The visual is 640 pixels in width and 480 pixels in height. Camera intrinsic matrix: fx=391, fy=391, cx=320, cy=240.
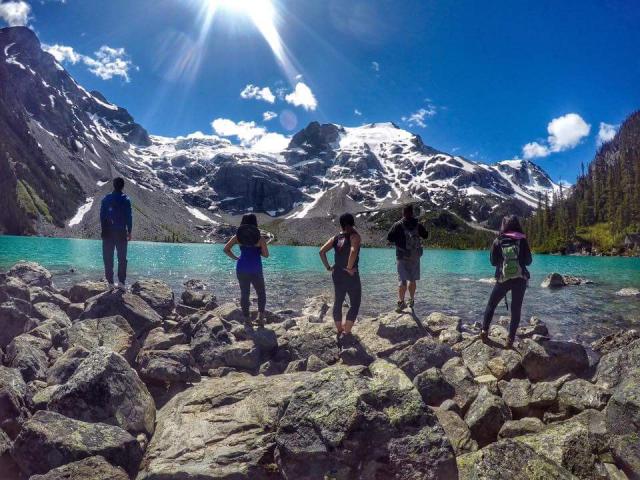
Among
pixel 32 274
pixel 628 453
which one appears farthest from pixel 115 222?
pixel 628 453

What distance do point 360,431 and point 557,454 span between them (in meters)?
2.71

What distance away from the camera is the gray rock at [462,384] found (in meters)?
7.74

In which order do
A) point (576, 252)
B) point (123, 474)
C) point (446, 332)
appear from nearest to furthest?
point (123, 474) → point (446, 332) → point (576, 252)

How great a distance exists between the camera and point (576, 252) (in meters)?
146

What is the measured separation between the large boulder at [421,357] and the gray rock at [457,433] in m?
2.69

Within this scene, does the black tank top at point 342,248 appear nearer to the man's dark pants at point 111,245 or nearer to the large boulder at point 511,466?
the large boulder at point 511,466

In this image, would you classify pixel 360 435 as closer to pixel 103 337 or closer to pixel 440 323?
pixel 103 337

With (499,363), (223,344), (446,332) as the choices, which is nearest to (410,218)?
(446,332)

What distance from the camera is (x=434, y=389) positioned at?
7863 mm

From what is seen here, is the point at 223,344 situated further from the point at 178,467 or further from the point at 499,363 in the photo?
the point at 499,363

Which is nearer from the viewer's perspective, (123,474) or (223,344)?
(123,474)

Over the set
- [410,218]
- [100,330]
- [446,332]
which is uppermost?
[410,218]

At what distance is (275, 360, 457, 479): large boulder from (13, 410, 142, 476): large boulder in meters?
2.12

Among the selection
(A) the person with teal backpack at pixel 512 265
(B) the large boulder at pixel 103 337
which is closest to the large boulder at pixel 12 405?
(B) the large boulder at pixel 103 337
